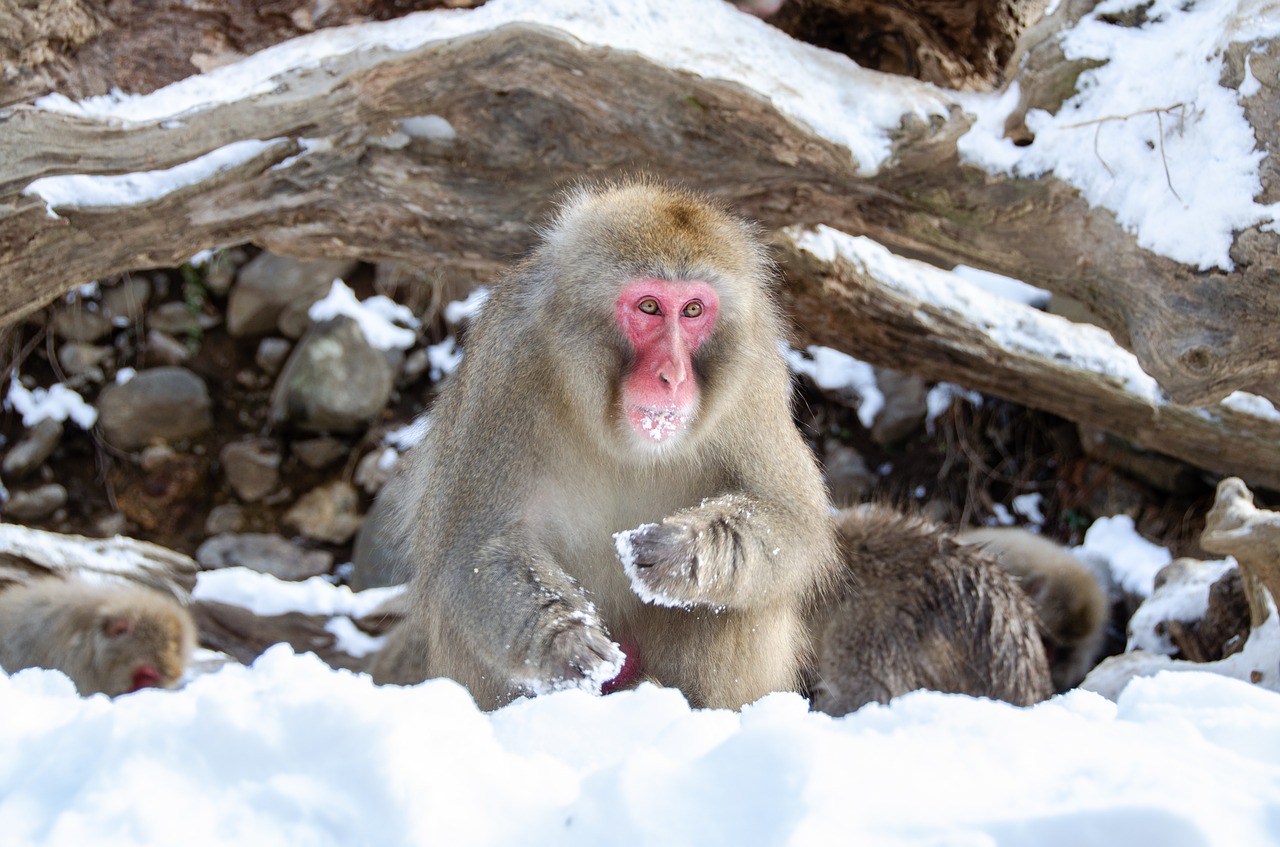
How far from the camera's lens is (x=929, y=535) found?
3.77 m

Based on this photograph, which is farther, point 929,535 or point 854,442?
point 854,442

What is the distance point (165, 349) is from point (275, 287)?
74cm

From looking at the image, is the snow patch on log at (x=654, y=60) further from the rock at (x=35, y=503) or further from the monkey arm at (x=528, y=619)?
the rock at (x=35, y=503)

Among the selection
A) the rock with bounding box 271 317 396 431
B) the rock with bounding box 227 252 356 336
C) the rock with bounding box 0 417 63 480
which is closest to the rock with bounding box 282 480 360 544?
the rock with bounding box 271 317 396 431

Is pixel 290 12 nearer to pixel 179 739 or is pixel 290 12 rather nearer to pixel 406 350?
pixel 179 739

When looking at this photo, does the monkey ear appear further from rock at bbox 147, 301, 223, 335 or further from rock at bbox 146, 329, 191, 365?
rock at bbox 147, 301, 223, 335

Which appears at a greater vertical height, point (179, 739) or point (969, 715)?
point (969, 715)

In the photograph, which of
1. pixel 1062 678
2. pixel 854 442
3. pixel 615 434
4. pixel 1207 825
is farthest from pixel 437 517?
pixel 854 442

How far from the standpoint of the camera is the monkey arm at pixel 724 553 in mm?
2191

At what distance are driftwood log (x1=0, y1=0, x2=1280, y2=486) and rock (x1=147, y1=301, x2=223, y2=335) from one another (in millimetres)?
3044

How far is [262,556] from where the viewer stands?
572 cm

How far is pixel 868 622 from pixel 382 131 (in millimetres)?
2215

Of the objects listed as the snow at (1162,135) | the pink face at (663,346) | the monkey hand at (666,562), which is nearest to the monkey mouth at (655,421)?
the pink face at (663,346)

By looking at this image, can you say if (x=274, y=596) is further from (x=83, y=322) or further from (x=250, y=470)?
(x=83, y=322)
